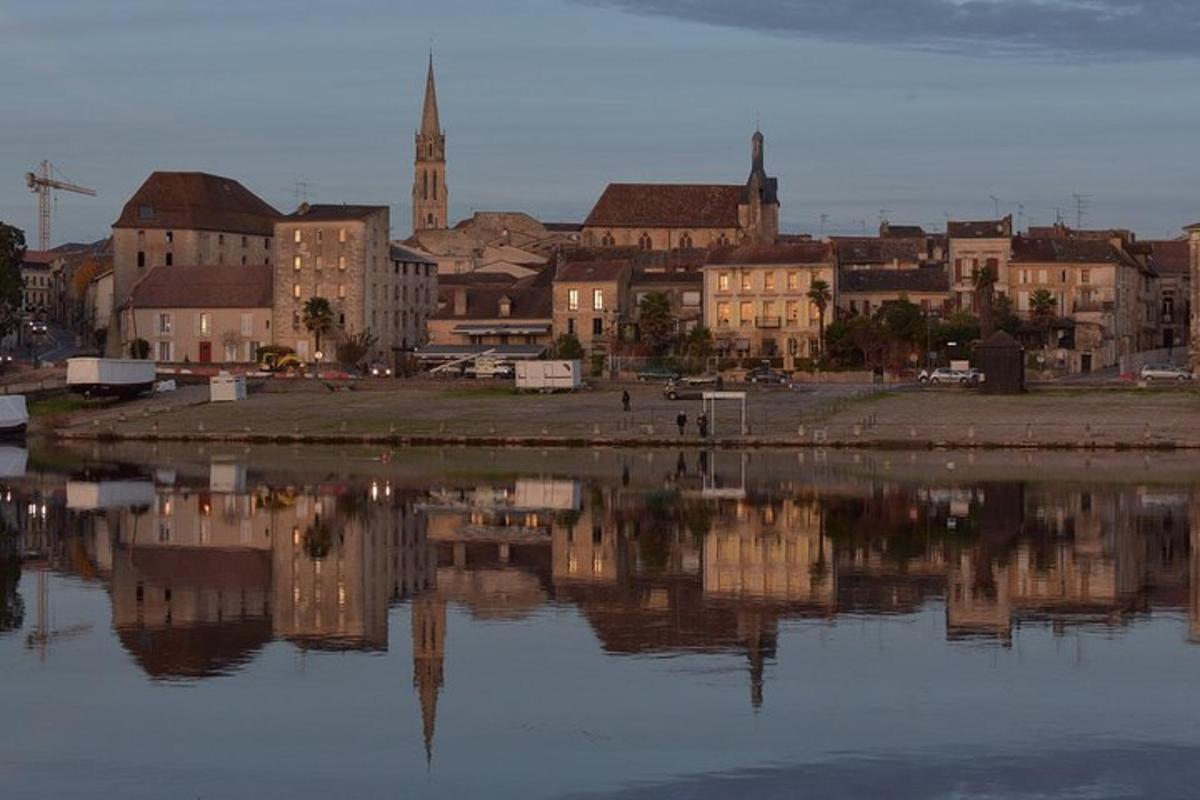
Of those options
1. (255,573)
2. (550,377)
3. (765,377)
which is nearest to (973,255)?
(765,377)

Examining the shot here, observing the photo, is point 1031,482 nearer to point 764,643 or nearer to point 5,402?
point 764,643

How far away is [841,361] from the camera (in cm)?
12031

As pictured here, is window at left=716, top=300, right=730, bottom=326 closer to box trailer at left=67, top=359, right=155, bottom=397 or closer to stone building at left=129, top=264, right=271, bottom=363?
stone building at left=129, top=264, right=271, bottom=363

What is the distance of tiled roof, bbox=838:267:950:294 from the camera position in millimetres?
133875

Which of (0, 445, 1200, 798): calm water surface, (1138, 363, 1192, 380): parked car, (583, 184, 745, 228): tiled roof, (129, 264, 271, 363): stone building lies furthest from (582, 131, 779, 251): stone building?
(0, 445, 1200, 798): calm water surface

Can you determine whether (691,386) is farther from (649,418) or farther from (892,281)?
(892,281)

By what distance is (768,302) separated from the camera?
129 metres

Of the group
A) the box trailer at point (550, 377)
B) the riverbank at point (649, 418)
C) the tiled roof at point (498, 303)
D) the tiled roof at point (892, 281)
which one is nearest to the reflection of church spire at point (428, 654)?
the riverbank at point (649, 418)

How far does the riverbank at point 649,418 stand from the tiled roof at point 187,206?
49178 millimetres

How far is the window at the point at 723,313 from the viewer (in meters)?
129

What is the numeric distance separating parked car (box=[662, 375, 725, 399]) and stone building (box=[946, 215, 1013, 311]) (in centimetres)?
3072

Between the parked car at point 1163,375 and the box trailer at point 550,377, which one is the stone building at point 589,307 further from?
the parked car at point 1163,375

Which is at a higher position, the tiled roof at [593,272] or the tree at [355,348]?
the tiled roof at [593,272]

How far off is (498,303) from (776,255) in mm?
17277
